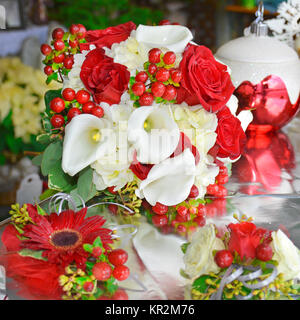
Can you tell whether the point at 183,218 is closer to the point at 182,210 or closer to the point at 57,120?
the point at 182,210

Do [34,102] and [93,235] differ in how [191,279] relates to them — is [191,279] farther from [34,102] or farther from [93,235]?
[34,102]

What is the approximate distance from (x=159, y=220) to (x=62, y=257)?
201 mm

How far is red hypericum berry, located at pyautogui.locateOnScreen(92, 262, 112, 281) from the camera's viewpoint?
0.55m

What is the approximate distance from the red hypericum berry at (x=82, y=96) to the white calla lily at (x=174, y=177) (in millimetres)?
164

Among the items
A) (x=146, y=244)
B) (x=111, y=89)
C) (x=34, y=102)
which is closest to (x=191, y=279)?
(x=146, y=244)

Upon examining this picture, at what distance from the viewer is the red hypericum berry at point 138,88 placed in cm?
70

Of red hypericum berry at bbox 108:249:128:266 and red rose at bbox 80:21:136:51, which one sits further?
red rose at bbox 80:21:136:51

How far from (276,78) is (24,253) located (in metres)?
0.71

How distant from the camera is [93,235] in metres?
0.64

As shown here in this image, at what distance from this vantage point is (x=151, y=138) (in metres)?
0.69

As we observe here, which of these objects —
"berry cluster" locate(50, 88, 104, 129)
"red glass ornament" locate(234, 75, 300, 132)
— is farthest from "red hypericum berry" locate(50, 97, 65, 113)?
"red glass ornament" locate(234, 75, 300, 132)

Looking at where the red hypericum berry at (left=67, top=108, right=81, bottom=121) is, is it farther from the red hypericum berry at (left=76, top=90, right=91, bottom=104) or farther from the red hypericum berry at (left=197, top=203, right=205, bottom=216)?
the red hypericum berry at (left=197, top=203, right=205, bottom=216)

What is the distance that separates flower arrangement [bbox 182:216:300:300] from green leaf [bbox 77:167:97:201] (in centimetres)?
22
